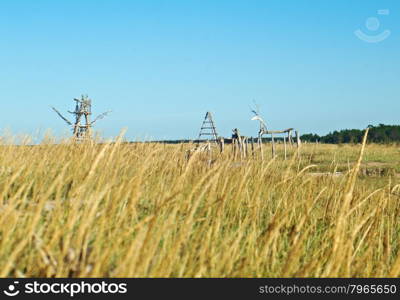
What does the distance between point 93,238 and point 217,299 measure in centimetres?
81

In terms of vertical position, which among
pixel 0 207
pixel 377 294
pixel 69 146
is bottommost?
pixel 377 294

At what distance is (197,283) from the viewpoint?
2363mm

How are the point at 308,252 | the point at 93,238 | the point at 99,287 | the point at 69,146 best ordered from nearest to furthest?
the point at 99,287, the point at 93,238, the point at 308,252, the point at 69,146

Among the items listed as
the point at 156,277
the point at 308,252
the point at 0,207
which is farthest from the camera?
the point at 308,252

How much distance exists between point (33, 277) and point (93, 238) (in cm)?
47

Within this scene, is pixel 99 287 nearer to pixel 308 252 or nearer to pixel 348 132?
pixel 308 252

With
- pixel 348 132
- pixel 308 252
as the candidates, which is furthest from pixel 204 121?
pixel 348 132

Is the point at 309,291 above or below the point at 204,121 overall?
below

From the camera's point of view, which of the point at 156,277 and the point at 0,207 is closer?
the point at 156,277

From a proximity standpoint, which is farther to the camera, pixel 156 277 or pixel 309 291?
pixel 309 291

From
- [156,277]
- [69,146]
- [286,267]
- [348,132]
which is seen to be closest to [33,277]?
[156,277]

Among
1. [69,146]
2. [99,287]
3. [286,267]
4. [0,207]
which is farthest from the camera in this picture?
[69,146]

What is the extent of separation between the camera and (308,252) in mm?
3584

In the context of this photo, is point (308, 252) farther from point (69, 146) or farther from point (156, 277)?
point (69, 146)
